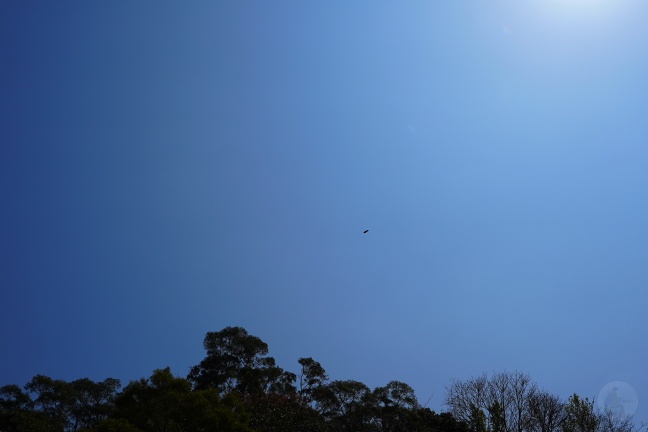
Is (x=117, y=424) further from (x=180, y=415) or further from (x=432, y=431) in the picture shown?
(x=432, y=431)

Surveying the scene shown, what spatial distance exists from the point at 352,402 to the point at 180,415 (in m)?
24.8

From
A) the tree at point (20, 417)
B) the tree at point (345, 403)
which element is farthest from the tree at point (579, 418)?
the tree at point (20, 417)

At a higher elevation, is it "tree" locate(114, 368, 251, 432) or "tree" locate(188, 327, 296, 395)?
"tree" locate(188, 327, 296, 395)

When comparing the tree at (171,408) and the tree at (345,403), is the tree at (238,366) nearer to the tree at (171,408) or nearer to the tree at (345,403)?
the tree at (345,403)

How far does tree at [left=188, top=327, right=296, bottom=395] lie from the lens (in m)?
41.5

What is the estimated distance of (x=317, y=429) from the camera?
25891 millimetres

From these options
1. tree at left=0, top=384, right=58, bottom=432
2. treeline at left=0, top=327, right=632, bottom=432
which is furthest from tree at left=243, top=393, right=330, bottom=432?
tree at left=0, top=384, right=58, bottom=432

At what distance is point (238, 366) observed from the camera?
140 ft

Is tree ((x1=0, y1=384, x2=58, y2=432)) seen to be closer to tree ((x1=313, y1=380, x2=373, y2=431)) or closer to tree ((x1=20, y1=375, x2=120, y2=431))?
tree ((x1=20, y1=375, x2=120, y2=431))

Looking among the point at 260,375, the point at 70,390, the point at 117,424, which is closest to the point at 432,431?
the point at 260,375

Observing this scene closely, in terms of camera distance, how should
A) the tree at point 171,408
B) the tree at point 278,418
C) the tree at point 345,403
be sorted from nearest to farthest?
the tree at point 171,408 → the tree at point 278,418 → the tree at point 345,403

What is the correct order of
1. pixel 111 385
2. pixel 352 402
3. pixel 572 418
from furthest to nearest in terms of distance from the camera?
pixel 111 385 → pixel 352 402 → pixel 572 418

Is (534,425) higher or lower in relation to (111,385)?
lower

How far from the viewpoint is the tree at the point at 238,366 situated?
4147 cm
